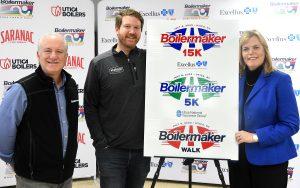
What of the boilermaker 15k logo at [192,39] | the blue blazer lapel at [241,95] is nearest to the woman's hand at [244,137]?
the blue blazer lapel at [241,95]

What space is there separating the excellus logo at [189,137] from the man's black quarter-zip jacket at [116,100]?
205 mm

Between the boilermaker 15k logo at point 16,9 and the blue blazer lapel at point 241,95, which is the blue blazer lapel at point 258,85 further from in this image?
the boilermaker 15k logo at point 16,9

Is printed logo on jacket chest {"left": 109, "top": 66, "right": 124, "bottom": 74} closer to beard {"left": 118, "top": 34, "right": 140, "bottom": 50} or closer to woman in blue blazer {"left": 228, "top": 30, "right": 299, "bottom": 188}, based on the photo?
beard {"left": 118, "top": 34, "right": 140, "bottom": 50}

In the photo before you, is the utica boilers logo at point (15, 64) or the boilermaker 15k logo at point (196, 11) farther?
the boilermaker 15k logo at point (196, 11)

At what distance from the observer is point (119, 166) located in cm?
247

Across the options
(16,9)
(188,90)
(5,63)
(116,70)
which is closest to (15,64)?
(5,63)

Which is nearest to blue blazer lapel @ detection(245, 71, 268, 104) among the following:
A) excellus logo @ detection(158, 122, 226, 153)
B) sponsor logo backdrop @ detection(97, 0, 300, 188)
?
excellus logo @ detection(158, 122, 226, 153)

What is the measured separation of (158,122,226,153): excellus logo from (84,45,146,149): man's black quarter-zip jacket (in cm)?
20

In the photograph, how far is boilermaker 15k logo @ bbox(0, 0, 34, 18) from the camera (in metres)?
4.19

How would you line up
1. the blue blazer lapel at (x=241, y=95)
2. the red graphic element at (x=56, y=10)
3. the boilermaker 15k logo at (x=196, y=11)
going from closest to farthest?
the blue blazer lapel at (x=241, y=95)
the red graphic element at (x=56, y=10)
the boilermaker 15k logo at (x=196, y=11)

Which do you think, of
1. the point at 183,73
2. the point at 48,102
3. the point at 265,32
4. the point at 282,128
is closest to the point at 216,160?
the point at 282,128

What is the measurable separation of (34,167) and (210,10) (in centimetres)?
327

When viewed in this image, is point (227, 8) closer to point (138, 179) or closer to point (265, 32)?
point (265, 32)

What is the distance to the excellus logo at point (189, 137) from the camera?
2.38 m
